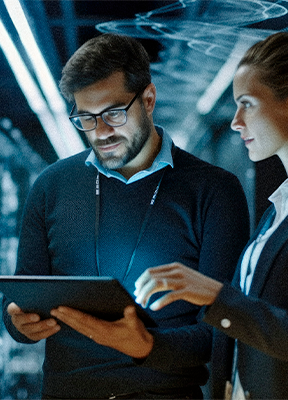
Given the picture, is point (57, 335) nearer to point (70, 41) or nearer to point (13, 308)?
point (13, 308)

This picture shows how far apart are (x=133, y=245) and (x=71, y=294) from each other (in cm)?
55

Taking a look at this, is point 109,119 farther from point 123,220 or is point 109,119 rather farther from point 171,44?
point 171,44

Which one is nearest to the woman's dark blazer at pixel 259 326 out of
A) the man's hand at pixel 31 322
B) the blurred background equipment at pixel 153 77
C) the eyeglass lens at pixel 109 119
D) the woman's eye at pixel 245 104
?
the woman's eye at pixel 245 104

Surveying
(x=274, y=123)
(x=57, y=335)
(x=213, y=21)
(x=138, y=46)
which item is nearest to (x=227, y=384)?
(x=57, y=335)

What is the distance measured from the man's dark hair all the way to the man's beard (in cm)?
16

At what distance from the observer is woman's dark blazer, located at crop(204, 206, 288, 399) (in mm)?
1191

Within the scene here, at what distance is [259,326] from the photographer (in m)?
1.19

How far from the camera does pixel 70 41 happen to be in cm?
256

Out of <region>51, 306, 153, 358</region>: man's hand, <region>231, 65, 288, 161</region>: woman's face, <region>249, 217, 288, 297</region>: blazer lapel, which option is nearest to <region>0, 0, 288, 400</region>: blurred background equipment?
<region>231, 65, 288, 161</region>: woman's face

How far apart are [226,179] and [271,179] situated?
1054mm

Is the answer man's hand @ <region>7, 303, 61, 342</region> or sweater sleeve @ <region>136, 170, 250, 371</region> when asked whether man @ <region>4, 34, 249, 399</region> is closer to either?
sweater sleeve @ <region>136, 170, 250, 371</region>

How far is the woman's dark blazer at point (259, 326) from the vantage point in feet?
3.91

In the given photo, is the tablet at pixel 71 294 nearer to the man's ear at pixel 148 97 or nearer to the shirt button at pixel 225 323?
the shirt button at pixel 225 323

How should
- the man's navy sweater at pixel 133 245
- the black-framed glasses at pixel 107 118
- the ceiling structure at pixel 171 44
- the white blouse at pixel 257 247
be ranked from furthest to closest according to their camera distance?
the ceiling structure at pixel 171 44, the black-framed glasses at pixel 107 118, the man's navy sweater at pixel 133 245, the white blouse at pixel 257 247
